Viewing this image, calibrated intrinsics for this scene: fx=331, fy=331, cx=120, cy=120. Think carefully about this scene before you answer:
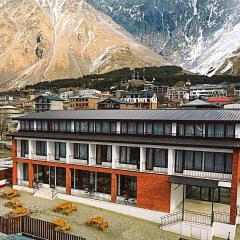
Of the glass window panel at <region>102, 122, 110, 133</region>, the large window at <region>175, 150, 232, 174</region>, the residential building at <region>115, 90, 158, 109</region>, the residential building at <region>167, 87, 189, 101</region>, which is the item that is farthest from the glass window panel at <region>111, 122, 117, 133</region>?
→ the residential building at <region>167, 87, 189, 101</region>

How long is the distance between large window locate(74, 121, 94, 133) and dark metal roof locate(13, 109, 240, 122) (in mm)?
500

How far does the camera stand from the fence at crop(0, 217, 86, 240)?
21891 millimetres

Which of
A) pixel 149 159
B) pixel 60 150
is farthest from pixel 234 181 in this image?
pixel 60 150

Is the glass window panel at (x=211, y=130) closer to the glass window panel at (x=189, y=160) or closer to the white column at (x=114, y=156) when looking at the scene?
the glass window panel at (x=189, y=160)

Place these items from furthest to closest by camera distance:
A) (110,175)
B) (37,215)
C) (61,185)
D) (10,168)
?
(10,168)
(61,185)
(110,175)
(37,215)

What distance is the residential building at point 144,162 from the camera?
25781mm

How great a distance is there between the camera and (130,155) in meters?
30.3

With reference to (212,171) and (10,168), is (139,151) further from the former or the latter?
(10,168)

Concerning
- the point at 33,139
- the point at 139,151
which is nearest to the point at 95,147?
the point at 139,151

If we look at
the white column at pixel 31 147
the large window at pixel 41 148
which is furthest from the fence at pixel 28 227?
the white column at pixel 31 147

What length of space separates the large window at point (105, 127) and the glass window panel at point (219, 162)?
9936mm

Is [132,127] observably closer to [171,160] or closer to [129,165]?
[129,165]

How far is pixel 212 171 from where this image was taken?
26.5 meters

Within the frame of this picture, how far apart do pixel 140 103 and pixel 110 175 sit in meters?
93.5
